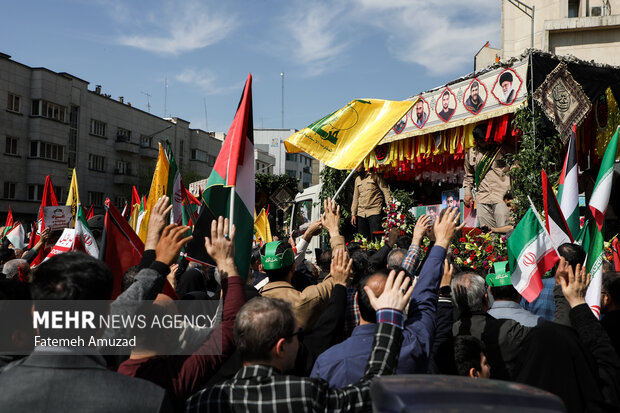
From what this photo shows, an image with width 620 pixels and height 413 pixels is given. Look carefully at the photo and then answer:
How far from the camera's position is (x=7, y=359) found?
212cm

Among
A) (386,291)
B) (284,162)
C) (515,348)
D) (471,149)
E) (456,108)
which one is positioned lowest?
(515,348)

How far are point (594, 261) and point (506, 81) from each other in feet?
16.7

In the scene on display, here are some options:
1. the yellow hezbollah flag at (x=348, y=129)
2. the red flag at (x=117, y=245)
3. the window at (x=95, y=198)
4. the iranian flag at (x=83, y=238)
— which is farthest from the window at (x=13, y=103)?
the red flag at (x=117, y=245)

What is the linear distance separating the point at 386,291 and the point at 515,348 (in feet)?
4.19

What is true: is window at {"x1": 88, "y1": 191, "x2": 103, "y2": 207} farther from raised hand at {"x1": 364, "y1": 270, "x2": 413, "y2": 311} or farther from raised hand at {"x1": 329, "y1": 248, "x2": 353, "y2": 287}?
raised hand at {"x1": 364, "y1": 270, "x2": 413, "y2": 311}

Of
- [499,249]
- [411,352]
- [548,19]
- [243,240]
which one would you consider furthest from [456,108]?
[548,19]

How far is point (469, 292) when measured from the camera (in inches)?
143

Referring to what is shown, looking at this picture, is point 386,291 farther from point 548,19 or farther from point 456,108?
point 548,19

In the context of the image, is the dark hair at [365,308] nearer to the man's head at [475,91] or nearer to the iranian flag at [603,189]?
the iranian flag at [603,189]

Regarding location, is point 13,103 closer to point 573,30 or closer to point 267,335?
point 573,30

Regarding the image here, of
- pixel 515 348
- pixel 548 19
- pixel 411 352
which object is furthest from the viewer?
pixel 548 19

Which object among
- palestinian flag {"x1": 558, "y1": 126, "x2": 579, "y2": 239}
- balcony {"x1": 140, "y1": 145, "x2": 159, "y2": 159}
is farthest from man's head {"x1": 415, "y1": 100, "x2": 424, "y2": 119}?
balcony {"x1": 140, "y1": 145, "x2": 159, "y2": 159}

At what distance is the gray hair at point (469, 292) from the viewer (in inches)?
143

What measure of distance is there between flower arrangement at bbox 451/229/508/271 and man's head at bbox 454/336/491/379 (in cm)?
479
